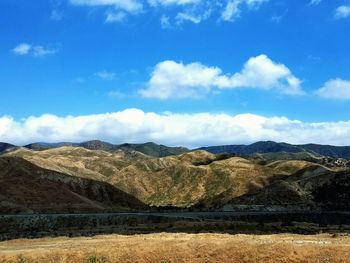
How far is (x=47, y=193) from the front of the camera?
135875mm

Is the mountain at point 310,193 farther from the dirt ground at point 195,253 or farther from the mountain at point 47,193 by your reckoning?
the dirt ground at point 195,253

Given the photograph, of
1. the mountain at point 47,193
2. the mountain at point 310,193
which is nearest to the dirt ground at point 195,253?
the mountain at point 47,193

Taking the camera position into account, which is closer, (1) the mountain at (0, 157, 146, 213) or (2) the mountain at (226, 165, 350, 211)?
(1) the mountain at (0, 157, 146, 213)

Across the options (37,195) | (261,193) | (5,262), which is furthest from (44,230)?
(261,193)

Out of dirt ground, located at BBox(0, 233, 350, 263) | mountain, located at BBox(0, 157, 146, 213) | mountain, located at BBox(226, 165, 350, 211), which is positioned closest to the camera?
dirt ground, located at BBox(0, 233, 350, 263)

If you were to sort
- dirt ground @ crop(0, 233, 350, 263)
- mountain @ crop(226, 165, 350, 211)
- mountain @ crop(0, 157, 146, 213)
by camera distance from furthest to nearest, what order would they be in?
mountain @ crop(226, 165, 350, 211)
mountain @ crop(0, 157, 146, 213)
dirt ground @ crop(0, 233, 350, 263)

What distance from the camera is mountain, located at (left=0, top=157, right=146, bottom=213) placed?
376ft

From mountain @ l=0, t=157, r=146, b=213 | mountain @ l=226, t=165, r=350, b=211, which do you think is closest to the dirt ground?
mountain @ l=0, t=157, r=146, b=213

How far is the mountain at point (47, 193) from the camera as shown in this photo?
376 ft

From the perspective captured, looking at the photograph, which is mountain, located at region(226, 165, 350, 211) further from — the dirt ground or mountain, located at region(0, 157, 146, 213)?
the dirt ground

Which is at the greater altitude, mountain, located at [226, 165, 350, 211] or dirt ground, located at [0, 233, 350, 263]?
dirt ground, located at [0, 233, 350, 263]

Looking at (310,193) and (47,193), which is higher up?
(47,193)

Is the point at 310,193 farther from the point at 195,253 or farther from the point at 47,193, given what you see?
the point at 195,253

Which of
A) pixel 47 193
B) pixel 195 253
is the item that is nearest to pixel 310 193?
pixel 47 193
